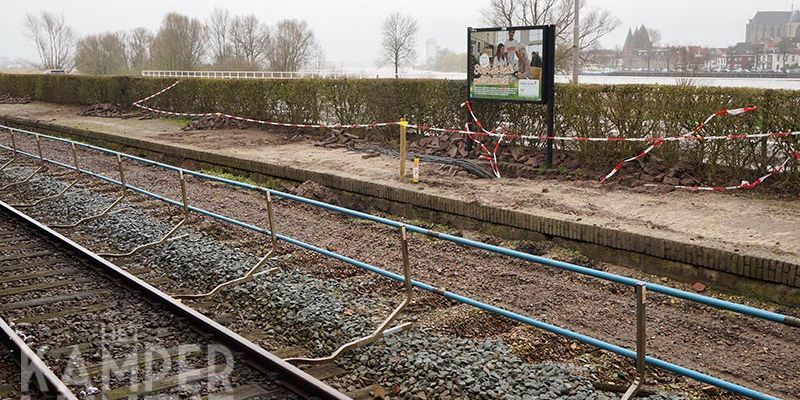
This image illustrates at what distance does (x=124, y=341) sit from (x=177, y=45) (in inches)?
2588

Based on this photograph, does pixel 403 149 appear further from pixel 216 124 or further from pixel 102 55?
pixel 102 55

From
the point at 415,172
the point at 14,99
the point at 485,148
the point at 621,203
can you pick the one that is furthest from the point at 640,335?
the point at 14,99

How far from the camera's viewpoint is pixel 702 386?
17.9 ft

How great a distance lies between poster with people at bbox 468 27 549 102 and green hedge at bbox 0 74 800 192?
0.56 m

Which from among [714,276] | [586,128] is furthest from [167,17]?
[714,276]

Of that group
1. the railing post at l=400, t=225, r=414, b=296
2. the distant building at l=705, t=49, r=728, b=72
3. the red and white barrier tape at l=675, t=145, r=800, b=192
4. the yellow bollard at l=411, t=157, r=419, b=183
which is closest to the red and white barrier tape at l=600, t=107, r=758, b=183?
the red and white barrier tape at l=675, t=145, r=800, b=192

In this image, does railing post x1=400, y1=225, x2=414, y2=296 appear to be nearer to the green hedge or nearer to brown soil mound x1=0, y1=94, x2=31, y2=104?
the green hedge

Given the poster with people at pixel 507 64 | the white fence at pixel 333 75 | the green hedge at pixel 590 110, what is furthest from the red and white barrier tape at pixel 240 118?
the poster with people at pixel 507 64

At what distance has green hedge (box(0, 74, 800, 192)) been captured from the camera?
35.9ft

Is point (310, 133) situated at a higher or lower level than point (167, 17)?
lower

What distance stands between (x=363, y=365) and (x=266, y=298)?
1.95 meters

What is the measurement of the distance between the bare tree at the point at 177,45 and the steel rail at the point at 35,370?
6298 cm

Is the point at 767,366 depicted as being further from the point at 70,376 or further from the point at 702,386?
the point at 70,376

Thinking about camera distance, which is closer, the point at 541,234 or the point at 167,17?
the point at 541,234
